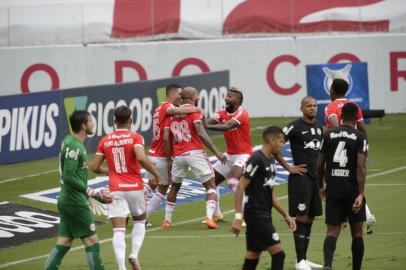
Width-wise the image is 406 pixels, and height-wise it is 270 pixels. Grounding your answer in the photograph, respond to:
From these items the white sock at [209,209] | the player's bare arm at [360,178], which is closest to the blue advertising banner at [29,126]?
the white sock at [209,209]

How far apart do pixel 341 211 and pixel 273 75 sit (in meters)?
22.2

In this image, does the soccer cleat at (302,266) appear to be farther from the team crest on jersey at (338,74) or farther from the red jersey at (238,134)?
the team crest on jersey at (338,74)

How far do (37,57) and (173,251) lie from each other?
69.0 feet

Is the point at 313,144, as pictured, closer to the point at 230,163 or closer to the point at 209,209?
the point at 209,209

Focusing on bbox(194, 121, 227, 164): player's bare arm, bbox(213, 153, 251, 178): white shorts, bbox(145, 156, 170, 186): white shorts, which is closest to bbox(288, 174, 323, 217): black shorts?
bbox(194, 121, 227, 164): player's bare arm

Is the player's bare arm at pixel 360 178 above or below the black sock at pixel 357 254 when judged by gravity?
above

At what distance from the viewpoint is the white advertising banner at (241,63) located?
36.8 metres

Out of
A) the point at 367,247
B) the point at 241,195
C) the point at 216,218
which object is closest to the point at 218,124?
the point at 216,218

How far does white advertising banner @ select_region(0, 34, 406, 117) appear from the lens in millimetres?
36844

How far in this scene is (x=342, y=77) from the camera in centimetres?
3450

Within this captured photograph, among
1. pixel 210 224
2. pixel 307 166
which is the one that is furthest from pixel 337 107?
pixel 210 224

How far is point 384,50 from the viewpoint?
121ft

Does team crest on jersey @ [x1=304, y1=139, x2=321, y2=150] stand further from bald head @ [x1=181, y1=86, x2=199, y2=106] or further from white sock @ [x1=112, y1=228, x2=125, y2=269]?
bald head @ [x1=181, y1=86, x2=199, y2=106]

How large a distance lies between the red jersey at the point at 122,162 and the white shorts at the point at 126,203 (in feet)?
0.22
